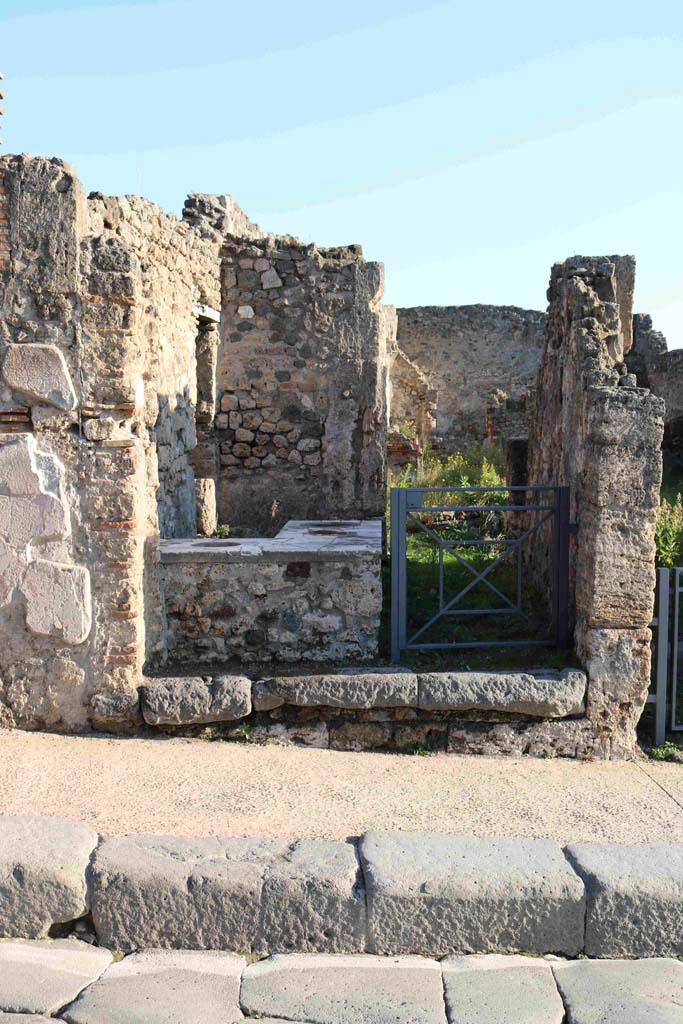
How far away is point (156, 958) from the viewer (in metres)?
3.48

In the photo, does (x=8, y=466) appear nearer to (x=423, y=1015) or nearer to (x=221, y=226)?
(x=423, y=1015)

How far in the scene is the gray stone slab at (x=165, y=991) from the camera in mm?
3035

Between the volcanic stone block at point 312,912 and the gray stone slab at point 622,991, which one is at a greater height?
the volcanic stone block at point 312,912

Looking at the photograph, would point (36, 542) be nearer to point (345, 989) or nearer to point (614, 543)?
point (345, 989)

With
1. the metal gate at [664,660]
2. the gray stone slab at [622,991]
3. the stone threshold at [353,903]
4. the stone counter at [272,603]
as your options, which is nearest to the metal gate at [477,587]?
the stone counter at [272,603]

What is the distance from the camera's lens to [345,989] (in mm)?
3213

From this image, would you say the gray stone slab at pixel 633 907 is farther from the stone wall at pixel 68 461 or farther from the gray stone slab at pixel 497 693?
the stone wall at pixel 68 461

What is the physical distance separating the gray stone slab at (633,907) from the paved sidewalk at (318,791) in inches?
21.3

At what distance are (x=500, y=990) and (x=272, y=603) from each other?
2.83 m

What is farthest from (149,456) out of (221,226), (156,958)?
(221,226)

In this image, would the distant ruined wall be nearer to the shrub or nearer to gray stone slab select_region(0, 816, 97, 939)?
the shrub

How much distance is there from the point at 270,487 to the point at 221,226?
2.71 m

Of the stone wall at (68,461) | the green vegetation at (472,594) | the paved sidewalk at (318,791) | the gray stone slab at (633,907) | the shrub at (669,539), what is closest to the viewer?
the gray stone slab at (633,907)

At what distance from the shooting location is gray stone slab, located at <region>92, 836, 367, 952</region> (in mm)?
3506
